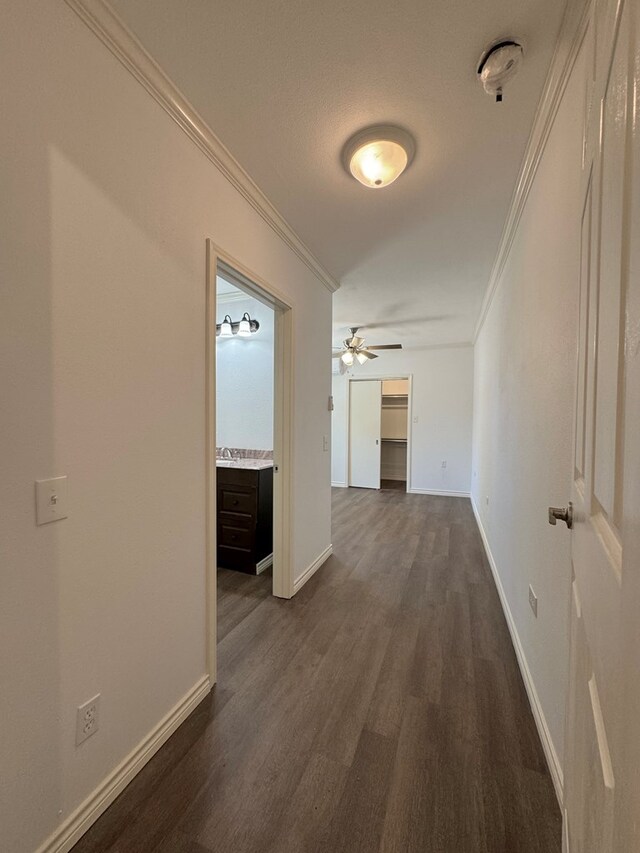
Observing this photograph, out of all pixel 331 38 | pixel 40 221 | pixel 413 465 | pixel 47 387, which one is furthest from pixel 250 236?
pixel 413 465

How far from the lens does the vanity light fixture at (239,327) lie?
3605 millimetres

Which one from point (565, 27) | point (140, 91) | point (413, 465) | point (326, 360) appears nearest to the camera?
point (565, 27)

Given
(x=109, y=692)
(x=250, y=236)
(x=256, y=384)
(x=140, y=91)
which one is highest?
(x=140, y=91)

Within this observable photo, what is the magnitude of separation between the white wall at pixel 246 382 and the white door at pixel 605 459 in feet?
10.2

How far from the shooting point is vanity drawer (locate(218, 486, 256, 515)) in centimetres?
302

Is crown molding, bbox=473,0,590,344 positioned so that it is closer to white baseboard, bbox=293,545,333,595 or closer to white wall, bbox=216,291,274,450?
white wall, bbox=216,291,274,450

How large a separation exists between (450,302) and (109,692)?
4.10 meters

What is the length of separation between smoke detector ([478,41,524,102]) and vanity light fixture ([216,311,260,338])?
2.65 meters

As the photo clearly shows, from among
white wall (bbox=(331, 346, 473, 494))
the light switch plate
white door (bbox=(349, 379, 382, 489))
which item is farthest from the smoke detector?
white door (bbox=(349, 379, 382, 489))

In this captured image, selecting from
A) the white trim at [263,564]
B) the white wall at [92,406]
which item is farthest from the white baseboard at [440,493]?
→ the white wall at [92,406]

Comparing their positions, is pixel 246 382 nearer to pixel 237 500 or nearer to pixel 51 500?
pixel 237 500

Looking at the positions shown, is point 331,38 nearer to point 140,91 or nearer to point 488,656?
point 140,91

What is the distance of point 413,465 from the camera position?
20.4 feet

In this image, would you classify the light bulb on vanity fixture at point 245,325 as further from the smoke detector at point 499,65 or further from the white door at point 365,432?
the white door at point 365,432
